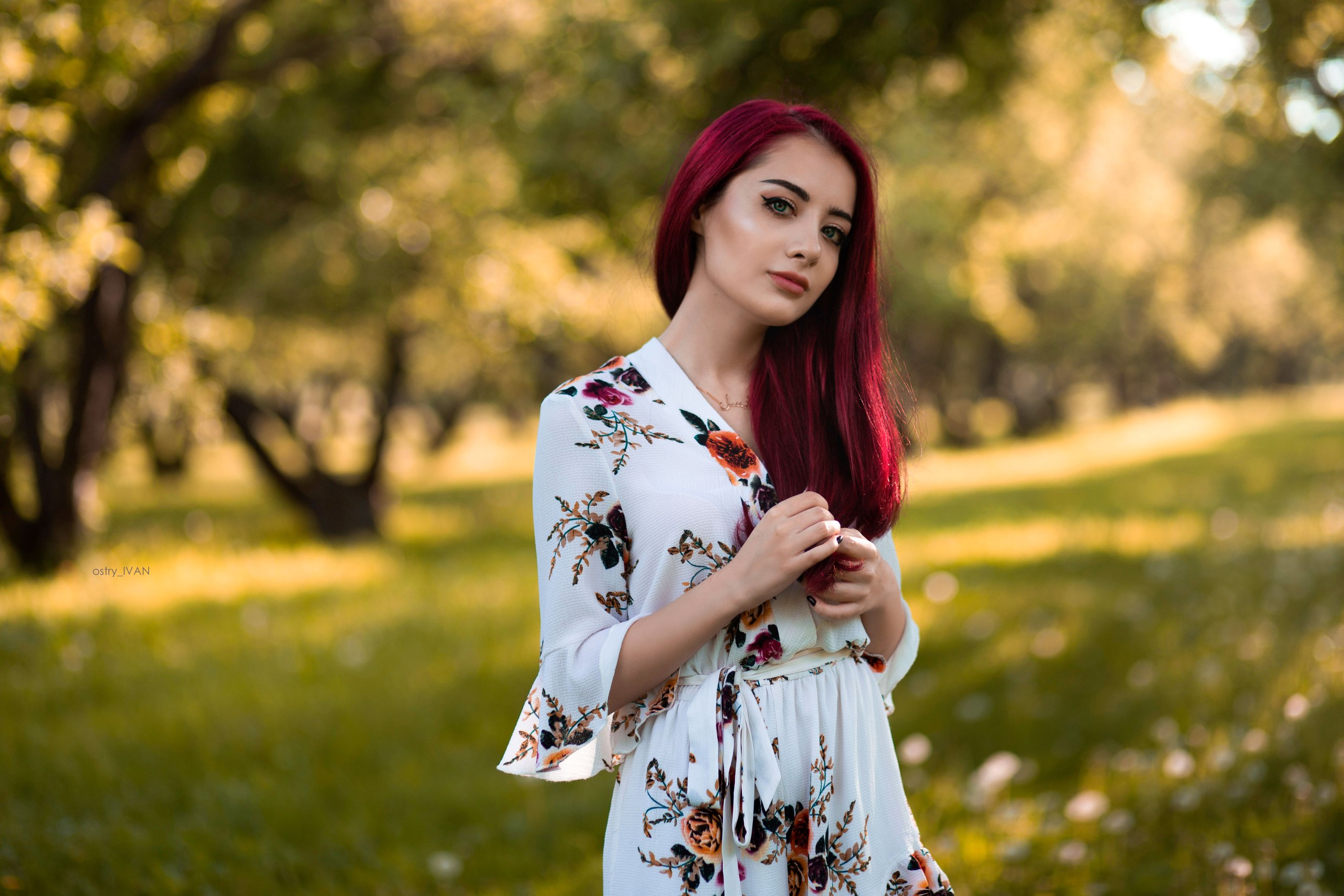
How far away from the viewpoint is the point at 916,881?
2.06 metres

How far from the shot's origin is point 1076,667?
20.6ft

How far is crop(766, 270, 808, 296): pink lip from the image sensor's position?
204 centimetres

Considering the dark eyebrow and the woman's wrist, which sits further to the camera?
the dark eyebrow

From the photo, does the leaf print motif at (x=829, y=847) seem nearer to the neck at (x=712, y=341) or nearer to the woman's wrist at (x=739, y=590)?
the woman's wrist at (x=739, y=590)

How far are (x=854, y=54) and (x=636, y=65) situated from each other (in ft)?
4.53

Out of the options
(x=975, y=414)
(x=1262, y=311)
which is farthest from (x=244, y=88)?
(x=975, y=414)

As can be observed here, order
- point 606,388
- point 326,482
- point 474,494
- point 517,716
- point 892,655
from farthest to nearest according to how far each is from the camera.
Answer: point 474,494, point 326,482, point 517,716, point 892,655, point 606,388

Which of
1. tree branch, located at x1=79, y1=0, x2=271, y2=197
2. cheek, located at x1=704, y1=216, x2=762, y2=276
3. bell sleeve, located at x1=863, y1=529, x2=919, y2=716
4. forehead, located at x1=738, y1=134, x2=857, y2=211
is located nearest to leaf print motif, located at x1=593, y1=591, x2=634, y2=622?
bell sleeve, located at x1=863, y1=529, x2=919, y2=716

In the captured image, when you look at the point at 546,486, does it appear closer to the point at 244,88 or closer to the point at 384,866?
the point at 384,866

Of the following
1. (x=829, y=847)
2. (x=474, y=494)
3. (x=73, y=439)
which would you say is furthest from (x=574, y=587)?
(x=474, y=494)

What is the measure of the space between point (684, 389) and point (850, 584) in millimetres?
497

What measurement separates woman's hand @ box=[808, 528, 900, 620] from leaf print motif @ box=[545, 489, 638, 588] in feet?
1.29

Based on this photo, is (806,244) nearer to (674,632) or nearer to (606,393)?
(606,393)

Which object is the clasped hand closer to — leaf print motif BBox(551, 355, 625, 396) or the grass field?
leaf print motif BBox(551, 355, 625, 396)
